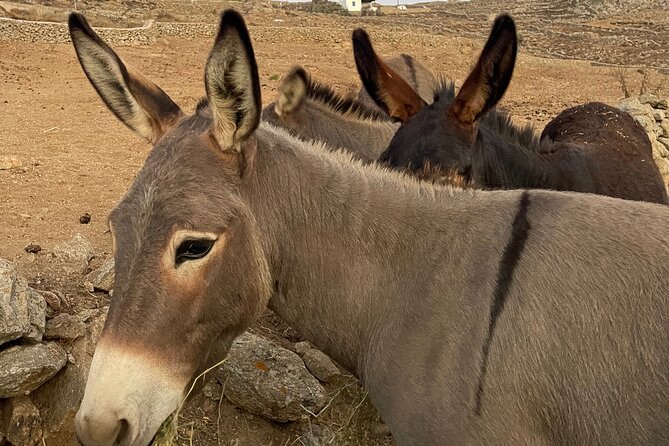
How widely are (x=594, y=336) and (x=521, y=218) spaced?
1.74ft

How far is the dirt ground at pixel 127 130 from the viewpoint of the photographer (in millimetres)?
4793

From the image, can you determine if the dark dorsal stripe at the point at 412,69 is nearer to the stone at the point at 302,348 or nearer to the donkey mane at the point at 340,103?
the donkey mane at the point at 340,103

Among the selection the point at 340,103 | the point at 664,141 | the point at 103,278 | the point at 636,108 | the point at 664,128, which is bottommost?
the point at 103,278

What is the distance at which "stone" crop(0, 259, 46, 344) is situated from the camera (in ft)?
13.6

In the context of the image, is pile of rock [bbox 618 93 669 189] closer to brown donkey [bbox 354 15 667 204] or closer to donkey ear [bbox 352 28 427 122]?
brown donkey [bbox 354 15 667 204]

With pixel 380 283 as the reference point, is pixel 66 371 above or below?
below

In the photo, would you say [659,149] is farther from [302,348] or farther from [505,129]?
[302,348]

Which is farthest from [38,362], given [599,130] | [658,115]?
[658,115]

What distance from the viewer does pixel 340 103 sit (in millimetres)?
6062

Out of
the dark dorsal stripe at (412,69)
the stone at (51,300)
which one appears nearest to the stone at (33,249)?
the stone at (51,300)

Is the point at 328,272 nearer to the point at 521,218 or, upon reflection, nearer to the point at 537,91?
the point at 521,218

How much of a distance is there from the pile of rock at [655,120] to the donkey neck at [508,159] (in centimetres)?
703

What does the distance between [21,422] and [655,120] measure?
11.3 meters

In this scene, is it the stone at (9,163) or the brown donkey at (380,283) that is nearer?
the brown donkey at (380,283)
